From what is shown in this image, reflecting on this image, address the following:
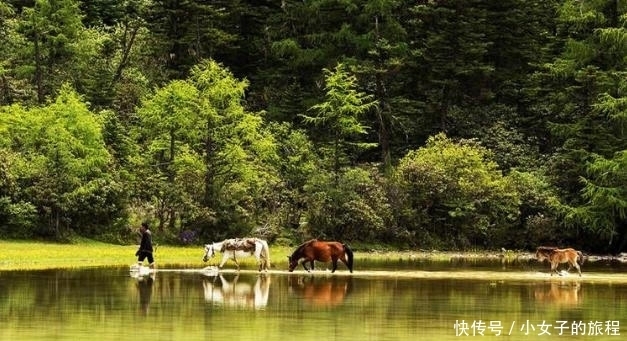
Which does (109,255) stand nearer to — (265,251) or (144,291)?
(265,251)

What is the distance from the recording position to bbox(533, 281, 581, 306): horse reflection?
25.5m

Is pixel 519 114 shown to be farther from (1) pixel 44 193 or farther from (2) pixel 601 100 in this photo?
(1) pixel 44 193

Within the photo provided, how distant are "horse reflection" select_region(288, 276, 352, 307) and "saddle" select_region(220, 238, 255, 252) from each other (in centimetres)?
318

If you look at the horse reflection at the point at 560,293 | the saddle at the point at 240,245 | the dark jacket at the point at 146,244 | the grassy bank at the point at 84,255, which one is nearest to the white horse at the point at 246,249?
the saddle at the point at 240,245

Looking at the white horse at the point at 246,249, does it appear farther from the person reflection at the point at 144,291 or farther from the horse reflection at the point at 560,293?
the horse reflection at the point at 560,293

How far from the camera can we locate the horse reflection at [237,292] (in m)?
23.6

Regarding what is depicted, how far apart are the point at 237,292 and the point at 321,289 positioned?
279 cm

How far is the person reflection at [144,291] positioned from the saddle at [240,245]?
18.2 ft

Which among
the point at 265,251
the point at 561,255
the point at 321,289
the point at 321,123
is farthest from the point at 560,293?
the point at 321,123

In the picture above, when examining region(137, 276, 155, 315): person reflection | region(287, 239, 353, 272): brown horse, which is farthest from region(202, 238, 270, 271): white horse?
region(137, 276, 155, 315): person reflection

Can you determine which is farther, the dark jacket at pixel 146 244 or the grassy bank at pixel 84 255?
the grassy bank at pixel 84 255

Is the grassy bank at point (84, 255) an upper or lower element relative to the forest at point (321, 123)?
lower

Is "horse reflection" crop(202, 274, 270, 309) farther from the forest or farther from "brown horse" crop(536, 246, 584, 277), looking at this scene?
the forest

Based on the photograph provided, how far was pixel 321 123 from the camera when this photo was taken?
221ft
